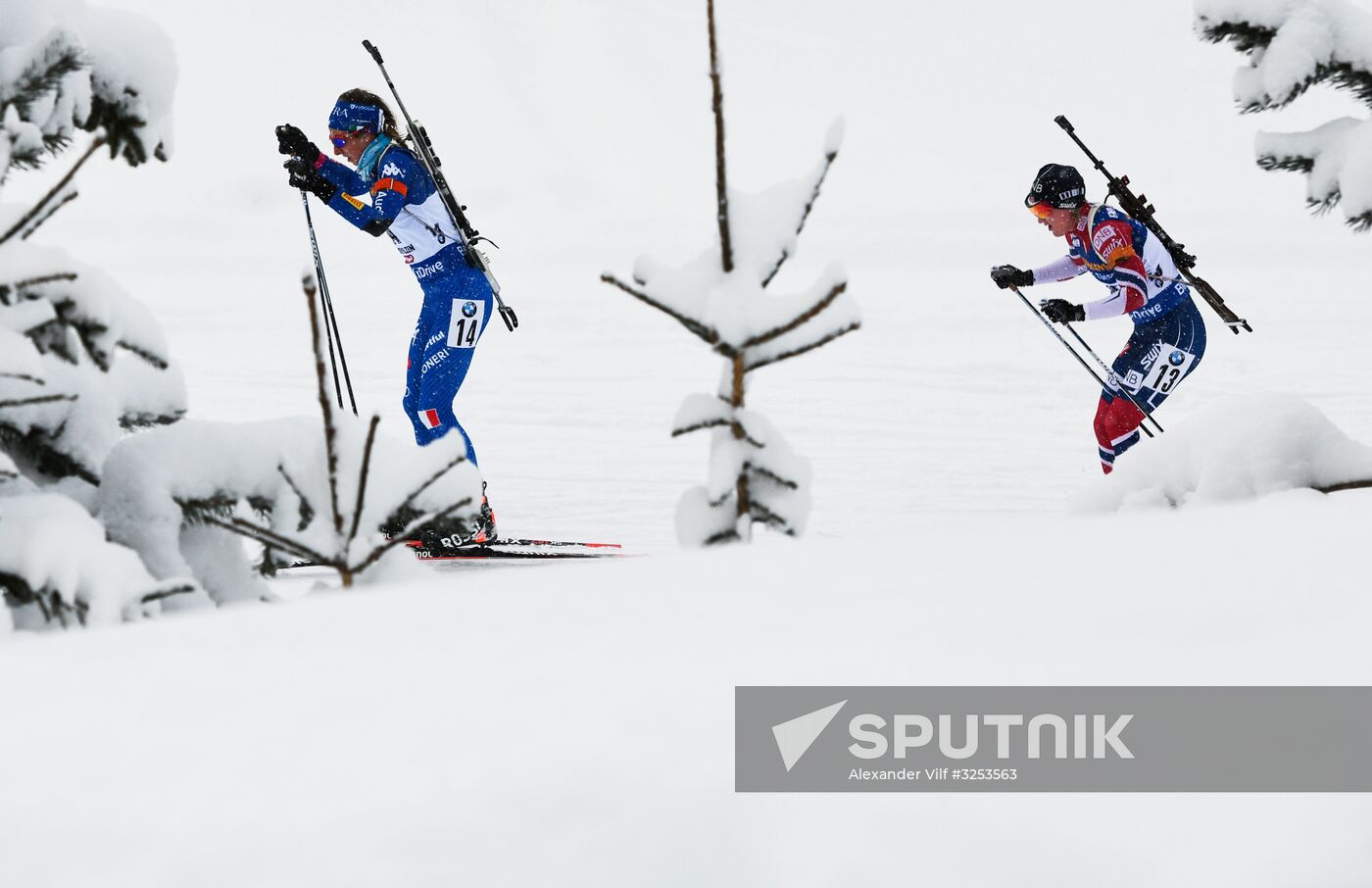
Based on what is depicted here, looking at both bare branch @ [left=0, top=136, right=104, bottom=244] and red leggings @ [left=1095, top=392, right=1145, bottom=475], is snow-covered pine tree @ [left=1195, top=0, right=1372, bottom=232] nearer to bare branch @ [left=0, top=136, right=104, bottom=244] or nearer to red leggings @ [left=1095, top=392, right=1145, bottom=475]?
bare branch @ [left=0, top=136, right=104, bottom=244]

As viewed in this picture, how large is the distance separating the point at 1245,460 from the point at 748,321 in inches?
56.7

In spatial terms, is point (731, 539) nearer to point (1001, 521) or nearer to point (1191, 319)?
point (1001, 521)

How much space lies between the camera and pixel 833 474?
364 inches

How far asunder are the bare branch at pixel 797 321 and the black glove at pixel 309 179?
179 inches

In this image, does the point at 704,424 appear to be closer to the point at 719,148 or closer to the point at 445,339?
the point at 719,148

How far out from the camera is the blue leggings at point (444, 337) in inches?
282

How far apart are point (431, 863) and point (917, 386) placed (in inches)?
429

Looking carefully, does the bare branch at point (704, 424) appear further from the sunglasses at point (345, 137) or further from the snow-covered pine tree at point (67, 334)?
the sunglasses at point (345, 137)

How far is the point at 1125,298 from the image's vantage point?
7.33m

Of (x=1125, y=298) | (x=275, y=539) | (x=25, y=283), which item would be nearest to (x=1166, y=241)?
(x=1125, y=298)

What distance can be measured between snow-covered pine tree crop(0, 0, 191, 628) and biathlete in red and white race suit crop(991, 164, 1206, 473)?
17.2 ft

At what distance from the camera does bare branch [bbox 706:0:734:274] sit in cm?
241

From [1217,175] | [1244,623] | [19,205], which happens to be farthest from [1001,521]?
[1217,175]

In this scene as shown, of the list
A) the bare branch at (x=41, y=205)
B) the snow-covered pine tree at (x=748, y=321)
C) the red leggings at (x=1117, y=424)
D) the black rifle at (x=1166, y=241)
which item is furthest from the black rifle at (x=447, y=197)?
the snow-covered pine tree at (x=748, y=321)
